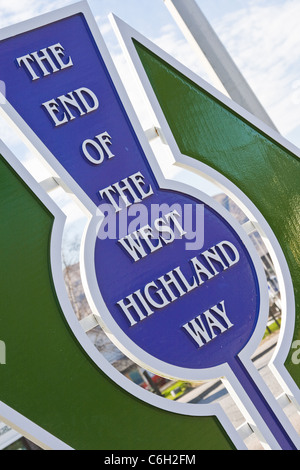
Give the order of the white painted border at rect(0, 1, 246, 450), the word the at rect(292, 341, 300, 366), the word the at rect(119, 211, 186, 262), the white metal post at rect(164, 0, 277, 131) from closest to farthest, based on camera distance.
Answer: the white painted border at rect(0, 1, 246, 450) → the word the at rect(119, 211, 186, 262) → the word the at rect(292, 341, 300, 366) → the white metal post at rect(164, 0, 277, 131)

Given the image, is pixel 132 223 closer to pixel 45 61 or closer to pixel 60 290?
pixel 60 290

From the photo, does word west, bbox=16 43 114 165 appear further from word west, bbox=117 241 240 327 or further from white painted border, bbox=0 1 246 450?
word west, bbox=117 241 240 327

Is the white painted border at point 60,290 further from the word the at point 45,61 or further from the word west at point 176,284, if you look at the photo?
the word west at point 176,284

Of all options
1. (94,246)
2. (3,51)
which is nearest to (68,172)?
(94,246)

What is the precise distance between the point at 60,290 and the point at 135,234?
94 cm

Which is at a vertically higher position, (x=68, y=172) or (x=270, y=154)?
(x=68, y=172)

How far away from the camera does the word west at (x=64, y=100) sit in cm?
559

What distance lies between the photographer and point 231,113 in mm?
6367

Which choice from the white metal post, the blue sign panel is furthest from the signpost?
the white metal post

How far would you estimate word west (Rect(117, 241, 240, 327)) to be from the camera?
5.18 metres

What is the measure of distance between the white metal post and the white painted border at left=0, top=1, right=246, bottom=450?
1726 millimetres

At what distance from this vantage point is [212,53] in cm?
715

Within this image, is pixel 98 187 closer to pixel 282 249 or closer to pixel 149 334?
pixel 149 334
